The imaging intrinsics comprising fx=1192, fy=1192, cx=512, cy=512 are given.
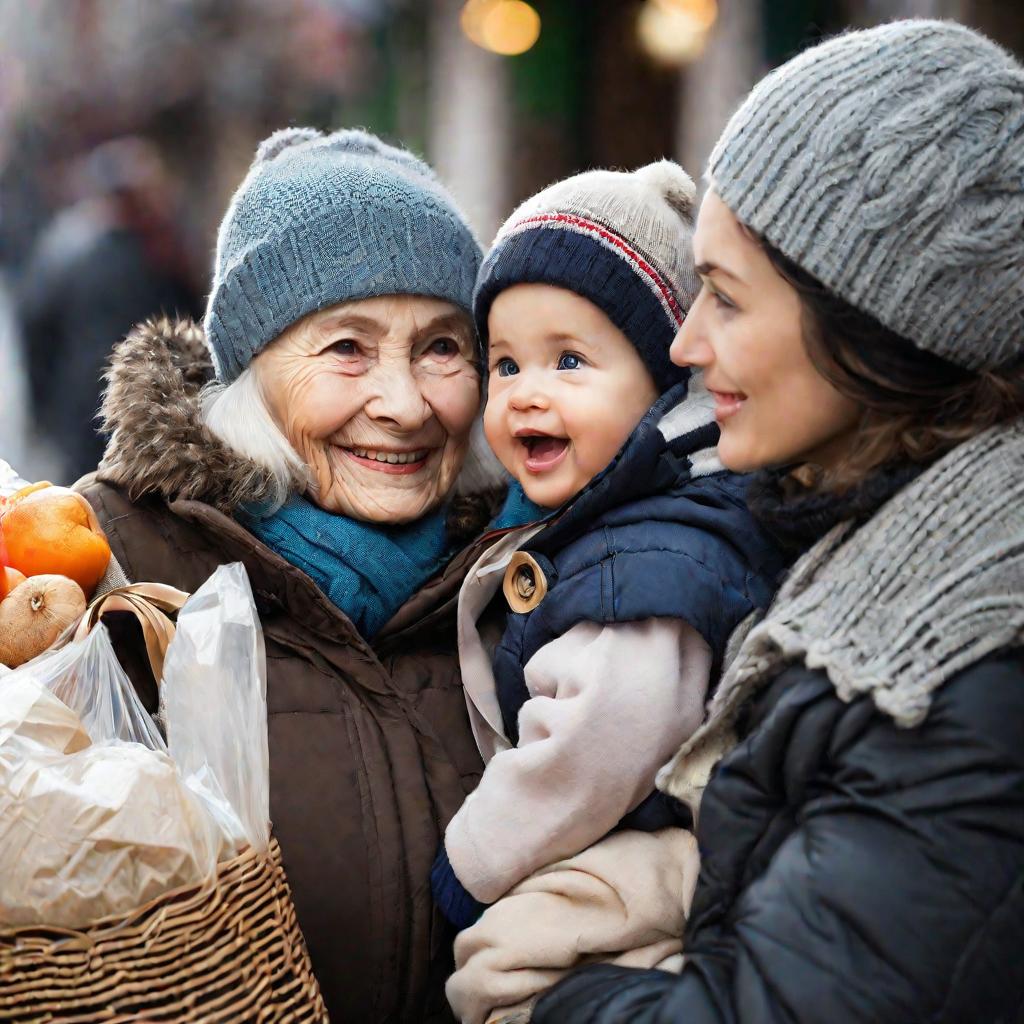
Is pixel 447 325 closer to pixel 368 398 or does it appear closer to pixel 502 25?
pixel 368 398

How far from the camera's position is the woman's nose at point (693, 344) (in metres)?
1.52

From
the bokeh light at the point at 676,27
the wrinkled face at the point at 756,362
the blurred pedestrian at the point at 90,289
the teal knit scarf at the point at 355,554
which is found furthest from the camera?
the bokeh light at the point at 676,27

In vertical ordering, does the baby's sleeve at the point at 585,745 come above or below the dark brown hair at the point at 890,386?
below

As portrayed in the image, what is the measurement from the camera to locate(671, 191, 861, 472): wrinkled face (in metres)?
1.39

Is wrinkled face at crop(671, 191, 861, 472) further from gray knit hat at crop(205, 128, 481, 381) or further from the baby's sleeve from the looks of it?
gray knit hat at crop(205, 128, 481, 381)

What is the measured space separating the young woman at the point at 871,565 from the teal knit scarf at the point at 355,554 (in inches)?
27.1

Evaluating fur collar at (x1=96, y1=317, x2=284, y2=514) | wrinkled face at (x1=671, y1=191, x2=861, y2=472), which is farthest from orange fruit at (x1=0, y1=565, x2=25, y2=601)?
wrinkled face at (x1=671, y1=191, x2=861, y2=472)

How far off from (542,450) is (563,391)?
11 cm

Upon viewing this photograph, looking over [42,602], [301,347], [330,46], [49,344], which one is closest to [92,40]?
[330,46]

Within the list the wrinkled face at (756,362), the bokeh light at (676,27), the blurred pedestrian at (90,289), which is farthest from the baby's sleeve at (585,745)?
the bokeh light at (676,27)

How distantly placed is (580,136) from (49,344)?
2.13m

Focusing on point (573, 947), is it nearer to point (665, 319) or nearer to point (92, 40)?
point (665, 319)

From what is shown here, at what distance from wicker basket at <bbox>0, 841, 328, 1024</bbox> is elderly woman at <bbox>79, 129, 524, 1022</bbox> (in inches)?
11.2

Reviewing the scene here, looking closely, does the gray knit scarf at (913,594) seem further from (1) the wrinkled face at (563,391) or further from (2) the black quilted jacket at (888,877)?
(1) the wrinkled face at (563,391)
